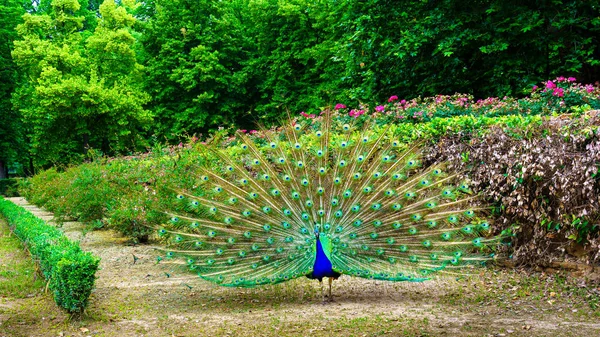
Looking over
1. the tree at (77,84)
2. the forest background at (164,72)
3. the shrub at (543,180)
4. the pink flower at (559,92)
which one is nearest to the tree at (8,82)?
the forest background at (164,72)

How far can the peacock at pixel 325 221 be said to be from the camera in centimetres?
680

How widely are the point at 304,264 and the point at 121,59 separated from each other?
28670mm

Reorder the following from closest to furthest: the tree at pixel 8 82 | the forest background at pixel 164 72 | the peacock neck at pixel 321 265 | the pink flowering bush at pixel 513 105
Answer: the peacock neck at pixel 321 265
the pink flowering bush at pixel 513 105
the forest background at pixel 164 72
the tree at pixel 8 82

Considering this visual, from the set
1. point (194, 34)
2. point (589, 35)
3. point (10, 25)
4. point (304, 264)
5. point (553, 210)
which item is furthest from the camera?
point (10, 25)

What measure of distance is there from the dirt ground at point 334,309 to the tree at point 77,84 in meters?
23.6

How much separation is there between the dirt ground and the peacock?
0.42 metres

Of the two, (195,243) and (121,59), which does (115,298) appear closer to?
(195,243)

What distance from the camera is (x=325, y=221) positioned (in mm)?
6930

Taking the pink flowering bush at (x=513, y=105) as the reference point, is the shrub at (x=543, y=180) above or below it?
below

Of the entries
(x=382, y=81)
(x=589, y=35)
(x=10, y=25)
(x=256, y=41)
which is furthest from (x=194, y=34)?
(x=589, y=35)

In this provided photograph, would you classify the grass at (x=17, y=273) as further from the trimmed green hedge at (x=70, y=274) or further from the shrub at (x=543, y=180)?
the shrub at (x=543, y=180)

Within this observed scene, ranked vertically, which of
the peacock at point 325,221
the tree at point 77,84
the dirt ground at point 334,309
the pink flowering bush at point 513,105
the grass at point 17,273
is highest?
the tree at point 77,84

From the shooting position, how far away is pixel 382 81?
59.5ft

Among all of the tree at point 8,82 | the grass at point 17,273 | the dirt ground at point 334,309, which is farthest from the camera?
the tree at point 8,82
